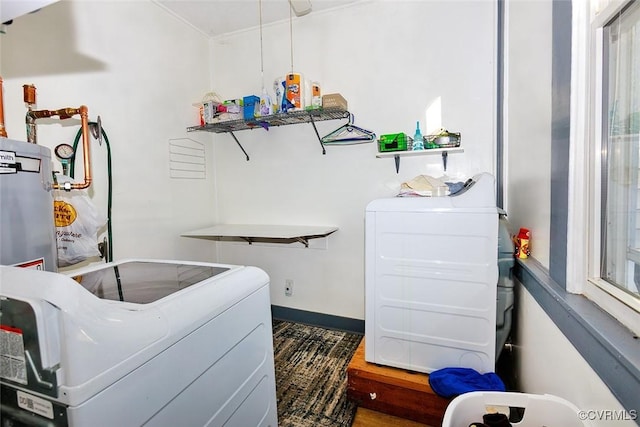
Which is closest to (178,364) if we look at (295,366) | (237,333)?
(237,333)

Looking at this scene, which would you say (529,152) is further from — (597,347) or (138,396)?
(138,396)

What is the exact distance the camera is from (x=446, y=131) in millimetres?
2119

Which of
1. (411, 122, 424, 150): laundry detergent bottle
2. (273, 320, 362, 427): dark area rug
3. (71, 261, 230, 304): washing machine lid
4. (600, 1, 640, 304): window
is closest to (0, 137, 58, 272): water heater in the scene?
(71, 261, 230, 304): washing machine lid

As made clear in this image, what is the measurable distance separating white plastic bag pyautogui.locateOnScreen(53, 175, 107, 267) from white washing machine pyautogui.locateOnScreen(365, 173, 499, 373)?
1426mm

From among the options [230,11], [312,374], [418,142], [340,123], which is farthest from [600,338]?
[230,11]

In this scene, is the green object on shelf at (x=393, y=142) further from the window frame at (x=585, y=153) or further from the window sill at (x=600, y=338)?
the window sill at (x=600, y=338)

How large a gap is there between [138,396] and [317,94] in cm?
213

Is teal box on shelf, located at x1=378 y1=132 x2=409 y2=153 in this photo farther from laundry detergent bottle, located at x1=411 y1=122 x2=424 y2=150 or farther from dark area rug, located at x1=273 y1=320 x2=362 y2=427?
dark area rug, located at x1=273 y1=320 x2=362 y2=427

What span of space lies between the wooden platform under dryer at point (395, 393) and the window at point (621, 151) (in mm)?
1018

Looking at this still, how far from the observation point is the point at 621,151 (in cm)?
92

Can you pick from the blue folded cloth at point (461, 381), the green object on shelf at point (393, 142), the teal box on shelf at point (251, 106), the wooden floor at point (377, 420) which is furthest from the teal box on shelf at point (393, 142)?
the wooden floor at point (377, 420)

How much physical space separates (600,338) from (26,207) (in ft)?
5.48

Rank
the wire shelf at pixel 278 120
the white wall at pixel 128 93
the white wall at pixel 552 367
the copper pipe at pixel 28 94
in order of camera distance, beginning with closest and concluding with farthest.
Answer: the white wall at pixel 552 367
the copper pipe at pixel 28 94
the white wall at pixel 128 93
the wire shelf at pixel 278 120

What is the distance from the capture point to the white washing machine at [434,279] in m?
1.51
